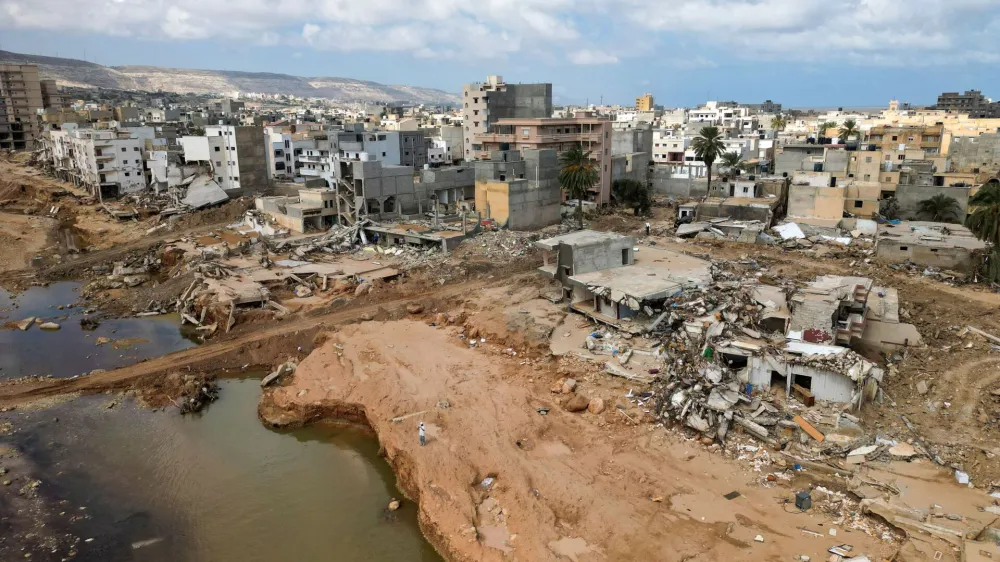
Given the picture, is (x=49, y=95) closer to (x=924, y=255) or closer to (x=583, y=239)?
(x=583, y=239)

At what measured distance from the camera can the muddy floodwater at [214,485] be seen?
14.9m

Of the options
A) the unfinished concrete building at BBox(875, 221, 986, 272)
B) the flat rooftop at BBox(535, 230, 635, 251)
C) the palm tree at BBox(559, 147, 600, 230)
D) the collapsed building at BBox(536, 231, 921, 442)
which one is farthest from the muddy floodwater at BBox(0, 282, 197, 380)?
the unfinished concrete building at BBox(875, 221, 986, 272)

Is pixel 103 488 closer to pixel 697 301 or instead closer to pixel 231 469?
pixel 231 469

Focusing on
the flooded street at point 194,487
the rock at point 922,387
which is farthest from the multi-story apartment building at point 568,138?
the flooded street at point 194,487

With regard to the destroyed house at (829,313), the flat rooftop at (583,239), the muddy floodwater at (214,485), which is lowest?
the muddy floodwater at (214,485)

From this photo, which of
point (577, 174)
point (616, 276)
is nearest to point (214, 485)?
point (616, 276)

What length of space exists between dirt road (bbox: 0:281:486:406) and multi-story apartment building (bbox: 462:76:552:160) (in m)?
44.4

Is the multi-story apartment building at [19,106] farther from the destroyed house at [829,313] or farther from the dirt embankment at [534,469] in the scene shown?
the destroyed house at [829,313]

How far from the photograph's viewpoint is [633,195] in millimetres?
51281

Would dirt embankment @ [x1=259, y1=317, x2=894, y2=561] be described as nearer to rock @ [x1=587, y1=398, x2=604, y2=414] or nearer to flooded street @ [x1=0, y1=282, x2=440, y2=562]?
rock @ [x1=587, y1=398, x2=604, y2=414]

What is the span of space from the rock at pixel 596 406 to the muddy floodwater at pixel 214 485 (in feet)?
19.5

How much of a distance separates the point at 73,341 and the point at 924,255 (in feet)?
128

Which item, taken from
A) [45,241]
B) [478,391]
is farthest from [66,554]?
[45,241]

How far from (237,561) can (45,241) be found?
39432 mm
